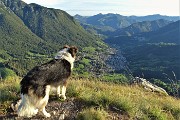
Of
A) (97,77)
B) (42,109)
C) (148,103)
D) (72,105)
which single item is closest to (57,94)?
(72,105)

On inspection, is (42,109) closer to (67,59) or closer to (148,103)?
(67,59)

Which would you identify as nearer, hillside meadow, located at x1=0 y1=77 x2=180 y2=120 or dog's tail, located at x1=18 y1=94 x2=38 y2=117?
dog's tail, located at x1=18 y1=94 x2=38 y2=117

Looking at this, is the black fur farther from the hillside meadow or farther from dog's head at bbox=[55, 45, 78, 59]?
the hillside meadow

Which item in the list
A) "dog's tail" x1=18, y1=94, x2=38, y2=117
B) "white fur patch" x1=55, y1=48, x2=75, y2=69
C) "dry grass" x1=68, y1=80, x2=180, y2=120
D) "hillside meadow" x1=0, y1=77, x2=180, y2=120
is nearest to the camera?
"dog's tail" x1=18, y1=94, x2=38, y2=117

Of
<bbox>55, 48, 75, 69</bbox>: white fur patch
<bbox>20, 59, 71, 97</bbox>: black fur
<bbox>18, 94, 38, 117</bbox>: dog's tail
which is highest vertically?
<bbox>55, 48, 75, 69</bbox>: white fur patch

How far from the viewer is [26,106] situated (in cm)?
765

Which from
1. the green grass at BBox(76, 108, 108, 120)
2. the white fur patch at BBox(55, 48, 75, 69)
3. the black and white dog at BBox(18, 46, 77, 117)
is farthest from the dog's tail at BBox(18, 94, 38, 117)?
the white fur patch at BBox(55, 48, 75, 69)

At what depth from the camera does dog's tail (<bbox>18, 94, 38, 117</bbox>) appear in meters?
7.57

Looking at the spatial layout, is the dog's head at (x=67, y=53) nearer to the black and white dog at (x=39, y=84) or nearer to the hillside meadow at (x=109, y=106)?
the black and white dog at (x=39, y=84)

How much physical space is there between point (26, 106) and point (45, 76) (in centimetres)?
94

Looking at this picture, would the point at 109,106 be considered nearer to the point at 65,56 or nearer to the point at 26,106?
the point at 65,56

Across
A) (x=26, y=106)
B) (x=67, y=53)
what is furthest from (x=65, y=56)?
(x=26, y=106)

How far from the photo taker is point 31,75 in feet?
25.8

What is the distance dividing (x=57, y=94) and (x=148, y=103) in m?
2.88
